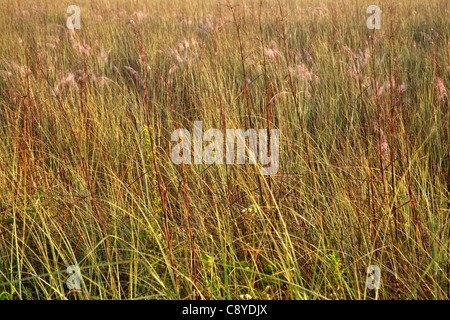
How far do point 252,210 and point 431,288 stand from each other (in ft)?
2.11

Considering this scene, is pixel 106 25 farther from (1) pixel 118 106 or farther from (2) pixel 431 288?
(2) pixel 431 288

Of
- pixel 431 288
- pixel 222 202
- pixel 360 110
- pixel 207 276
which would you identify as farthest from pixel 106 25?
pixel 431 288

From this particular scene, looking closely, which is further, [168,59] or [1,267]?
[168,59]

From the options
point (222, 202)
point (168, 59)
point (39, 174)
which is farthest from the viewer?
point (168, 59)

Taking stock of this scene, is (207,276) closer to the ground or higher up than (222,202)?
closer to the ground

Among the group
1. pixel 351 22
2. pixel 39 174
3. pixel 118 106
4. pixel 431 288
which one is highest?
pixel 351 22

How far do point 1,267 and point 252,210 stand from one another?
3.00 ft

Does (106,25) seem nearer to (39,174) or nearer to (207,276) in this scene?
(39,174)

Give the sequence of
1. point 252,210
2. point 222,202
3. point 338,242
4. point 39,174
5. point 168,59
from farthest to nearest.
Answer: point 168,59
point 39,174
point 222,202
point 252,210
point 338,242

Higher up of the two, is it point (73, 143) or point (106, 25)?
point (106, 25)

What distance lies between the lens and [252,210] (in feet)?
5.39

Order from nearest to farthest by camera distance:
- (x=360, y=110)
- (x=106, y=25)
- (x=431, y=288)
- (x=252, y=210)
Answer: (x=431, y=288)
(x=252, y=210)
(x=360, y=110)
(x=106, y=25)

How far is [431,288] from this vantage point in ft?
4.64

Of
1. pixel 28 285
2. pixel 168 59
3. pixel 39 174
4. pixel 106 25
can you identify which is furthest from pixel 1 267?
pixel 106 25
